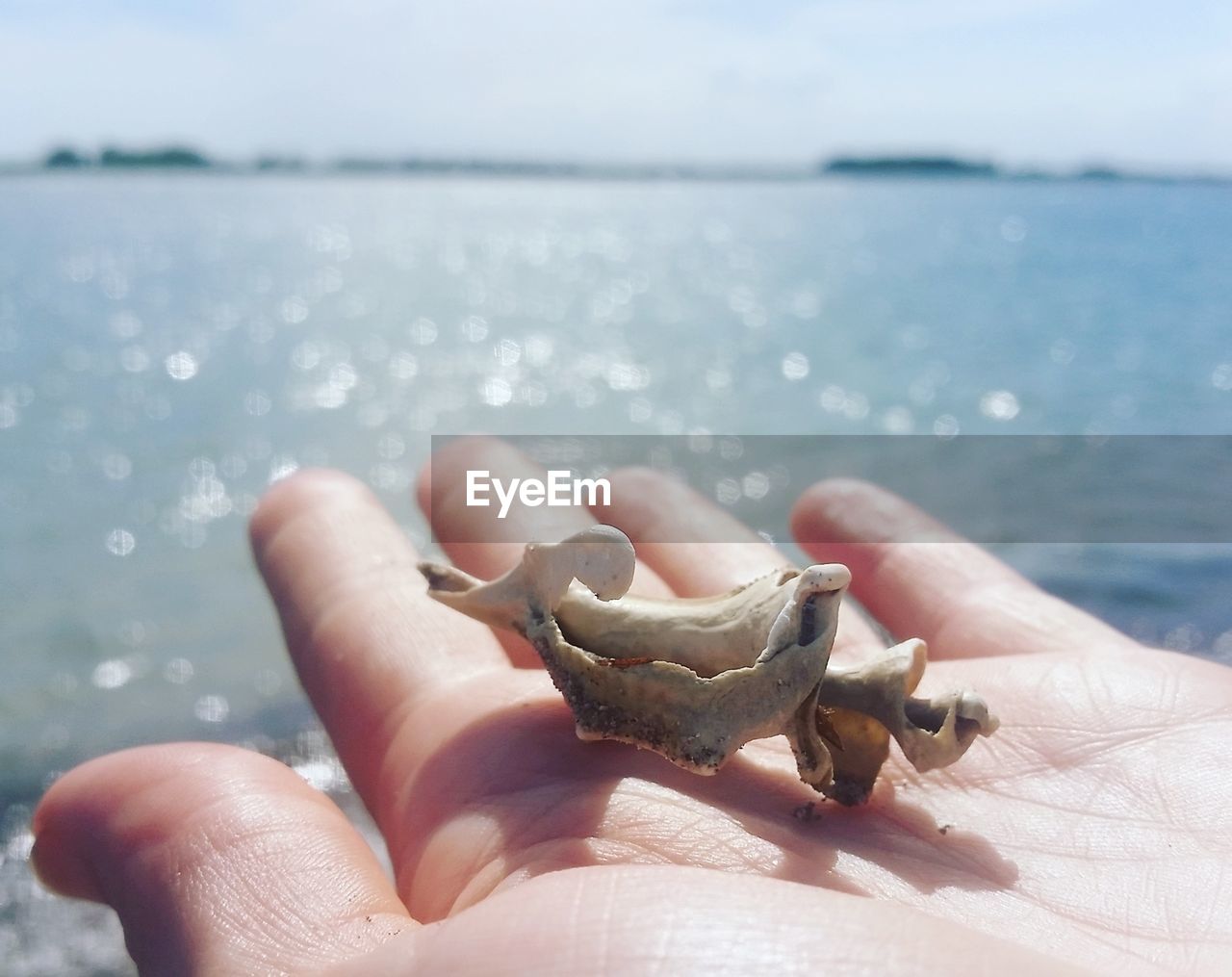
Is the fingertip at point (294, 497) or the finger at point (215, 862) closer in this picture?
the finger at point (215, 862)

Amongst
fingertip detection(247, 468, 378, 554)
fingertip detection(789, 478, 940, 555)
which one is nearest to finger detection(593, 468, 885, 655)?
fingertip detection(789, 478, 940, 555)

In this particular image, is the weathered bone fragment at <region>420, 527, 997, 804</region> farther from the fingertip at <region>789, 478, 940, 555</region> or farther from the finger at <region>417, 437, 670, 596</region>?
the fingertip at <region>789, 478, 940, 555</region>

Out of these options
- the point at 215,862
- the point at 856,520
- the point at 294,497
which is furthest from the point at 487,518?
the point at 215,862

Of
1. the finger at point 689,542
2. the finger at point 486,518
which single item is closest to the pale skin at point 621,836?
the finger at point 486,518

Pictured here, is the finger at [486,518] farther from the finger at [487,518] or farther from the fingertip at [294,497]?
the fingertip at [294,497]

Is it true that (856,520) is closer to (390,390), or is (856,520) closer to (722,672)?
→ (722,672)

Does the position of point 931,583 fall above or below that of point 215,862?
above
